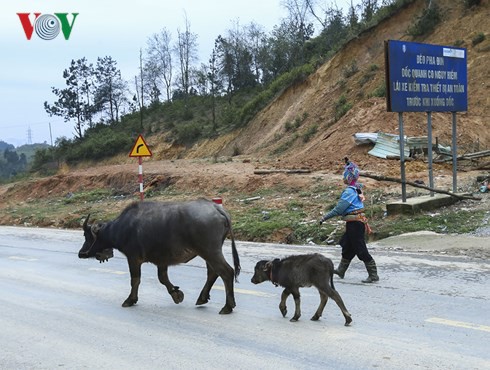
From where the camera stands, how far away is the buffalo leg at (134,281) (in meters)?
8.07

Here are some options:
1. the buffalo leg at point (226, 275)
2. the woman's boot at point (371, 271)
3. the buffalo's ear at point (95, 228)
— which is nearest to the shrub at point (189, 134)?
the woman's boot at point (371, 271)

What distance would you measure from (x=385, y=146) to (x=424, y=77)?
28.3 feet

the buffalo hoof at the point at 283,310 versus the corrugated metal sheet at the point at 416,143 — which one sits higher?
the corrugated metal sheet at the point at 416,143

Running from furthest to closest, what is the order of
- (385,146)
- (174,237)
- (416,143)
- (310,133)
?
(310,133)
(385,146)
(416,143)
(174,237)

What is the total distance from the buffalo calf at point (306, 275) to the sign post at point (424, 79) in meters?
8.75

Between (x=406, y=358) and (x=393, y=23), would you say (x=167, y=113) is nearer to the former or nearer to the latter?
(x=393, y=23)

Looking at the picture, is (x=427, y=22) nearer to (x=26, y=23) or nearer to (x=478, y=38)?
(x=478, y=38)

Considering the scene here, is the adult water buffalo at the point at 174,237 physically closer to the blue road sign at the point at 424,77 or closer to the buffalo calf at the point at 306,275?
the buffalo calf at the point at 306,275

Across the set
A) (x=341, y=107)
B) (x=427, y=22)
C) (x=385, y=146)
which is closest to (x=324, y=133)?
(x=341, y=107)

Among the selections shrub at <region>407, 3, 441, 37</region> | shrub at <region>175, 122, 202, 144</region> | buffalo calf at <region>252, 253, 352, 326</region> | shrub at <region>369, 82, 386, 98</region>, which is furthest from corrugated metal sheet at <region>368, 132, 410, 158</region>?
shrub at <region>175, 122, 202, 144</region>

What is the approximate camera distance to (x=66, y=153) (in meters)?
60.9

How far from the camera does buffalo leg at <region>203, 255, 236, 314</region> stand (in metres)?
7.58

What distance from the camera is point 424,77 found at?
53.7 ft

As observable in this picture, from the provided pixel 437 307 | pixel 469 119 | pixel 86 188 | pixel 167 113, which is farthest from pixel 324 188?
pixel 167 113
